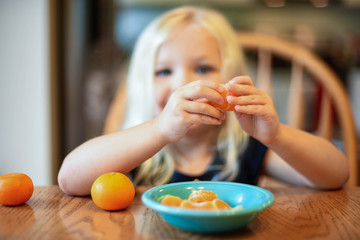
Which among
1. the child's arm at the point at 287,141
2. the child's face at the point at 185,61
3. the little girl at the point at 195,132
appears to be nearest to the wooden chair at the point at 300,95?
the little girl at the point at 195,132

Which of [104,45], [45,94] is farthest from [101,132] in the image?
[104,45]

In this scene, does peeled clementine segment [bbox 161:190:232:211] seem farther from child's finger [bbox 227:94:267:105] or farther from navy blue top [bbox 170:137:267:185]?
navy blue top [bbox 170:137:267:185]

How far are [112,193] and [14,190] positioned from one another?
0.57 feet

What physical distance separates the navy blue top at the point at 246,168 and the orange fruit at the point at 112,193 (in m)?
0.37

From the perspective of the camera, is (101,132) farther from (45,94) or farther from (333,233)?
(333,233)

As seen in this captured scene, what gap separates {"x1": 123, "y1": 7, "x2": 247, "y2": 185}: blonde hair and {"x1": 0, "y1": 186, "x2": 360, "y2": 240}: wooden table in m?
0.33

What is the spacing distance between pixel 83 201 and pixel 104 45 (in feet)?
4.18

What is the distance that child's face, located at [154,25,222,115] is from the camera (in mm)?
903

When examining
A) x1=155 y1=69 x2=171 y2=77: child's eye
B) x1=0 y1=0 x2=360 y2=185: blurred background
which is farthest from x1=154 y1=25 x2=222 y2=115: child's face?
x1=0 y1=0 x2=360 y2=185: blurred background

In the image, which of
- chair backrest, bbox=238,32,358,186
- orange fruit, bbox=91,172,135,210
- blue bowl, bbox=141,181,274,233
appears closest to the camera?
blue bowl, bbox=141,181,274,233

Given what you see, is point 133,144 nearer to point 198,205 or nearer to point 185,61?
point 198,205

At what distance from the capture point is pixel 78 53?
1.63 metres

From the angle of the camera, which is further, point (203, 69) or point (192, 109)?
point (203, 69)

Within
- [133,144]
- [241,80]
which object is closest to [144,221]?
[133,144]
